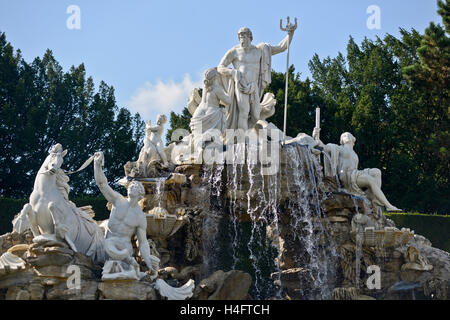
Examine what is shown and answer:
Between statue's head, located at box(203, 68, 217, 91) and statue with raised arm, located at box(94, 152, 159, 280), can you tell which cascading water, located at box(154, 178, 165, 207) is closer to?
statue with raised arm, located at box(94, 152, 159, 280)

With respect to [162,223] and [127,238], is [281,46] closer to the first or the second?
[162,223]

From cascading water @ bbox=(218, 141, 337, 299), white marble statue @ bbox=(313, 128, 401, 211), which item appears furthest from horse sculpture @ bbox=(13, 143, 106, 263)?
white marble statue @ bbox=(313, 128, 401, 211)

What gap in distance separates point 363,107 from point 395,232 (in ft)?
41.6

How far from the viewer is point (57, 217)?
34.5ft

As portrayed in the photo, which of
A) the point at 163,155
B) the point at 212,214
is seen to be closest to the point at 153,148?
the point at 163,155

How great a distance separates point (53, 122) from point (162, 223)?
13630 millimetres

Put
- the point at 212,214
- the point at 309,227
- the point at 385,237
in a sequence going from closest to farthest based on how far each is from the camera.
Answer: the point at 385,237 → the point at 212,214 → the point at 309,227

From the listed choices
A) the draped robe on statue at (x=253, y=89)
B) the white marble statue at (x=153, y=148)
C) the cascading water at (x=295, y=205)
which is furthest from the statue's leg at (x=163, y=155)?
the draped robe on statue at (x=253, y=89)

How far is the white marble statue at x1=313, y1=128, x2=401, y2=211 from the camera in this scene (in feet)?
48.8

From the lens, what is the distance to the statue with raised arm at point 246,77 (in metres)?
15.4

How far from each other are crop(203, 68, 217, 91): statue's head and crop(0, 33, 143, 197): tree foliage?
1086 centimetres

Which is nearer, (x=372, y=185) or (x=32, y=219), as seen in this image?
(x=32, y=219)
